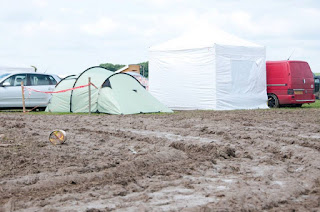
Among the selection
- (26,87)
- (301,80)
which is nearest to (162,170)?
(26,87)

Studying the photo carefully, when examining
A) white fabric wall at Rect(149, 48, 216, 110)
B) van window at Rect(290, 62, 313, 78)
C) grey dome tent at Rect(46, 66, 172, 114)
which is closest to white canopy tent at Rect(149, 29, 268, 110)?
white fabric wall at Rect(149, 48, 216, 110)

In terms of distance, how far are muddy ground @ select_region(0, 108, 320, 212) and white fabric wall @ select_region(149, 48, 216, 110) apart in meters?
8.94

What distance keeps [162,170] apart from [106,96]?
1139cm

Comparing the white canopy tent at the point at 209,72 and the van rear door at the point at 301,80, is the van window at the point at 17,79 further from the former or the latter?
the van rear door at the point at 301,80

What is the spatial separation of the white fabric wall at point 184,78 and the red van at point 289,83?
3642mm

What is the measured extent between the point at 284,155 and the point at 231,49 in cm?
1319

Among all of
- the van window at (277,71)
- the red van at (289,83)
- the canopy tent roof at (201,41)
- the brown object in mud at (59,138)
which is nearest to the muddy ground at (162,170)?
the brown object in mud at (59,138)

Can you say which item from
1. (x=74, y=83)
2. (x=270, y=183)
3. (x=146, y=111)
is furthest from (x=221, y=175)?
(x=74, y=83)

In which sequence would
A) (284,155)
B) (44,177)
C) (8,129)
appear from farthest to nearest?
(8,129) < (284,155) < (44,177)

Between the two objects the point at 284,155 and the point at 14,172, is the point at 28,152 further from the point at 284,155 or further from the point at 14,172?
the point at 284,155

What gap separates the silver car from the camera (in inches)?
771

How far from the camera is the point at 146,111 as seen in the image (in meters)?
18.3

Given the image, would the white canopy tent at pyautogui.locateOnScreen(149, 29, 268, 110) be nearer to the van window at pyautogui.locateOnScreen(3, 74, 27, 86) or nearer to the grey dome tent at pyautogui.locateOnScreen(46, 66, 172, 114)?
the grey dome tent at pyautogui.locateOnScreen(46, 66, 172, 114)

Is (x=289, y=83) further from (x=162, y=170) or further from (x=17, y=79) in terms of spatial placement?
(x=162, y=170)
